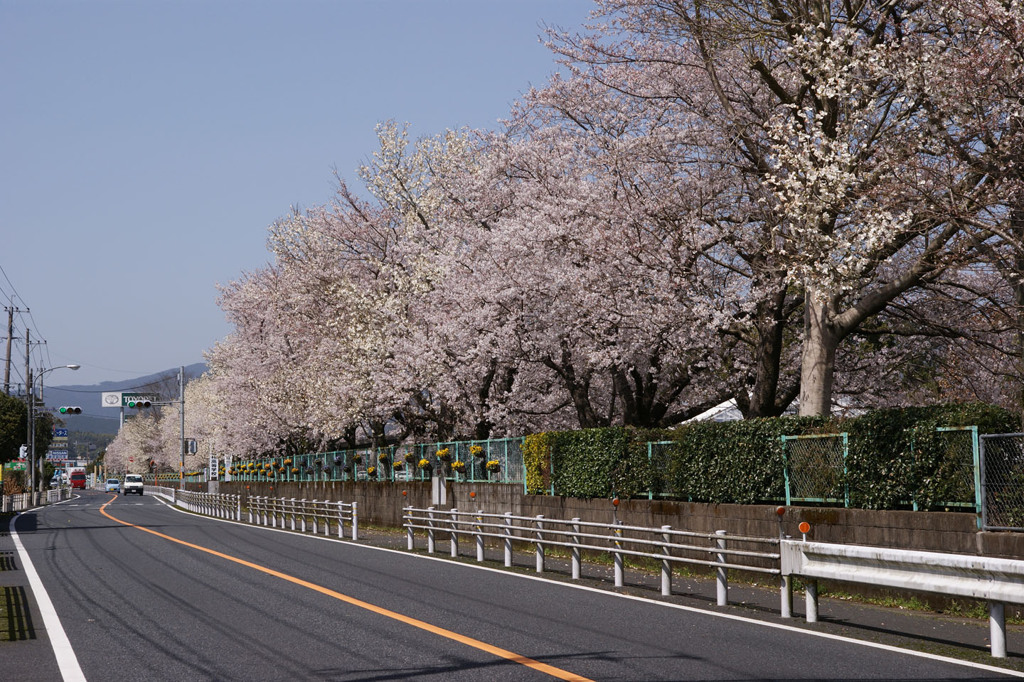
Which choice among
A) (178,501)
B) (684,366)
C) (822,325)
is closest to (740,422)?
(822,325)

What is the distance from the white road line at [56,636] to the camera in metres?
9.08

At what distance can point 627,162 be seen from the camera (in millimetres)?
24875

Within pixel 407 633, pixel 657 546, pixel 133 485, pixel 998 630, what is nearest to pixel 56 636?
pixel 407 633

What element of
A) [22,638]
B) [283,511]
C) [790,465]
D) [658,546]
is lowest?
[283,511]

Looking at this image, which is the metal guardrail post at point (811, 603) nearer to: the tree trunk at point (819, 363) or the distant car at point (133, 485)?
the tree trunk at point (819, 363)

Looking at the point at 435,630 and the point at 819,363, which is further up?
the point at 819,363

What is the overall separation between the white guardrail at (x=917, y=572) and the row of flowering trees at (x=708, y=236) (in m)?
5.73

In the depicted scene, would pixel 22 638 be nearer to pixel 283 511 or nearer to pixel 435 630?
pixel 435 630

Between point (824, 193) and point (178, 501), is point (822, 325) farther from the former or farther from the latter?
point (178, 501)

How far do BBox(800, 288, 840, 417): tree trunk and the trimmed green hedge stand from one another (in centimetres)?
195

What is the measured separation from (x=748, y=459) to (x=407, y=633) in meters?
8.23

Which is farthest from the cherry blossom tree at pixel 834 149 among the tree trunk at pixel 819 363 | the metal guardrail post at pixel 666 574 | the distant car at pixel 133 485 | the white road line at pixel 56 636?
the distant car at pixel 133 485

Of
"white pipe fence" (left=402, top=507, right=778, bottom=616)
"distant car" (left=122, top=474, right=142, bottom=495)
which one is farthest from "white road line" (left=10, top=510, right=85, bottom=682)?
"distant car" (left=122, top=474, right=142, bottom=495)

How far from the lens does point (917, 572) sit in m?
10.5
